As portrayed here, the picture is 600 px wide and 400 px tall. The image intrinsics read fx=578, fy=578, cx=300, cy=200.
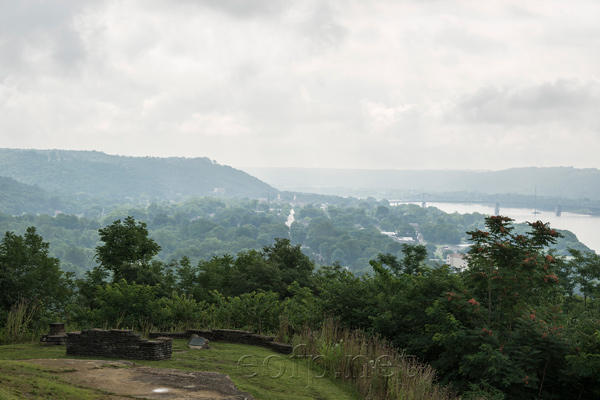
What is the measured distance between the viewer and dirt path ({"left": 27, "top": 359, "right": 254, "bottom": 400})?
25.0 feet

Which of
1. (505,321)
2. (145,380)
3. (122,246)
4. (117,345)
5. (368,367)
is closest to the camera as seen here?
(145,380)

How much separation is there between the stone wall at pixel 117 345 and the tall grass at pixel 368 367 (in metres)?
2.67

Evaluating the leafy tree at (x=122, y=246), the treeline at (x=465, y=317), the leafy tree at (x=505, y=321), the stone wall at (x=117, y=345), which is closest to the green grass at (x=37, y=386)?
the stone wall at (x=117, y=345)

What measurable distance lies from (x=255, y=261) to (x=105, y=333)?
18.4 m

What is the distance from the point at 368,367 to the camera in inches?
394

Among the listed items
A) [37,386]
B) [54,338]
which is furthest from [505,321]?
[54,338]

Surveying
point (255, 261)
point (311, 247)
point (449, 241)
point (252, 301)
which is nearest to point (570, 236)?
point (449, 241)

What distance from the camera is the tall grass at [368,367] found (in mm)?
9016

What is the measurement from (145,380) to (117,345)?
2419 millimetres

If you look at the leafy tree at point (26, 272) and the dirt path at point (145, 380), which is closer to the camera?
the dirt path at point (145, 380)

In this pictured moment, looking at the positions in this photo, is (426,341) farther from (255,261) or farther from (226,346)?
(255,261)

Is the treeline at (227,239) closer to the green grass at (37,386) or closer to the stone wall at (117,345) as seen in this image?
the stone wall at (117,345)

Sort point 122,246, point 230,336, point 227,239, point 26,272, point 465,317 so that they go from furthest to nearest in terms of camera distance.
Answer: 1. point 227,239
2. point 122,246
3. point 26,272
4. point 230,336
5. point 465,317

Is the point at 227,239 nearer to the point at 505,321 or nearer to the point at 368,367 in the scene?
the point at 505,321
